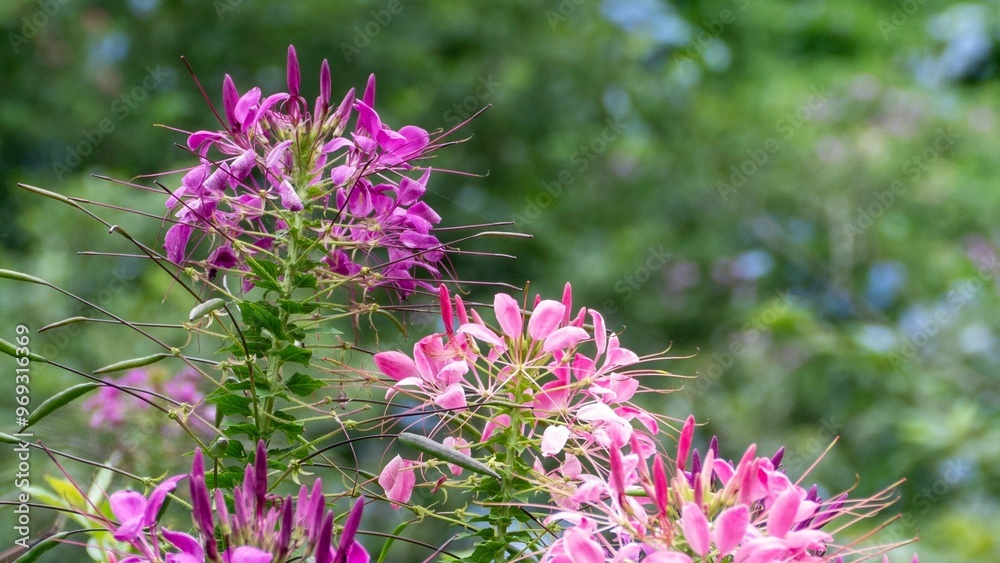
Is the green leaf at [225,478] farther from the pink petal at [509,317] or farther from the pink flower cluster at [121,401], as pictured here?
the pink flower cluster at [121,401]

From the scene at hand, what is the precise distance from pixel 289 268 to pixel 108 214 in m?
3.56

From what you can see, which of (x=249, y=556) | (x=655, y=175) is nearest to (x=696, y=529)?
(x=249, y=556)

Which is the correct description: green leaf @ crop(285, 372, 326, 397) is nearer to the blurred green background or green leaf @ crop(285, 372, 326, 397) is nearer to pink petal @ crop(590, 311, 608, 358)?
pink petal @ crop(590, 311, 608, 358)

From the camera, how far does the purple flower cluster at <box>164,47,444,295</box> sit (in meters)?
0.99

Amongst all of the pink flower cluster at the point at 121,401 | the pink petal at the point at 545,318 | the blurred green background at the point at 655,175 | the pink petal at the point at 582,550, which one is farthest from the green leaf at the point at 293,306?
the blurred green background at the point at 655,175

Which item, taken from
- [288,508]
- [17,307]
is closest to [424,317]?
[288,508]

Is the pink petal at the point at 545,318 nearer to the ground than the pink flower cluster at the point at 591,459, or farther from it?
farther from it

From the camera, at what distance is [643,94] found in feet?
26.0

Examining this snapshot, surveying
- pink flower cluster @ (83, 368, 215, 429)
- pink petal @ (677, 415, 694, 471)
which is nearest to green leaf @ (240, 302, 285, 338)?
pink petal @ (677, 415, 694, 471)

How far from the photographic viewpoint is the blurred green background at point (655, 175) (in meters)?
5.22

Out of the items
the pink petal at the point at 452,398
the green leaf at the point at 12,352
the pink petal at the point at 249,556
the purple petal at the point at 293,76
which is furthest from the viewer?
the purple petal at the point at 293,76

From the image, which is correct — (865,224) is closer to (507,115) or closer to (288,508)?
(507,115)

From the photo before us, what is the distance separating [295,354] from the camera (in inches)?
36.6

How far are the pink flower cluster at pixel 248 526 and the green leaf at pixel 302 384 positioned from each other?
0.36 feet
